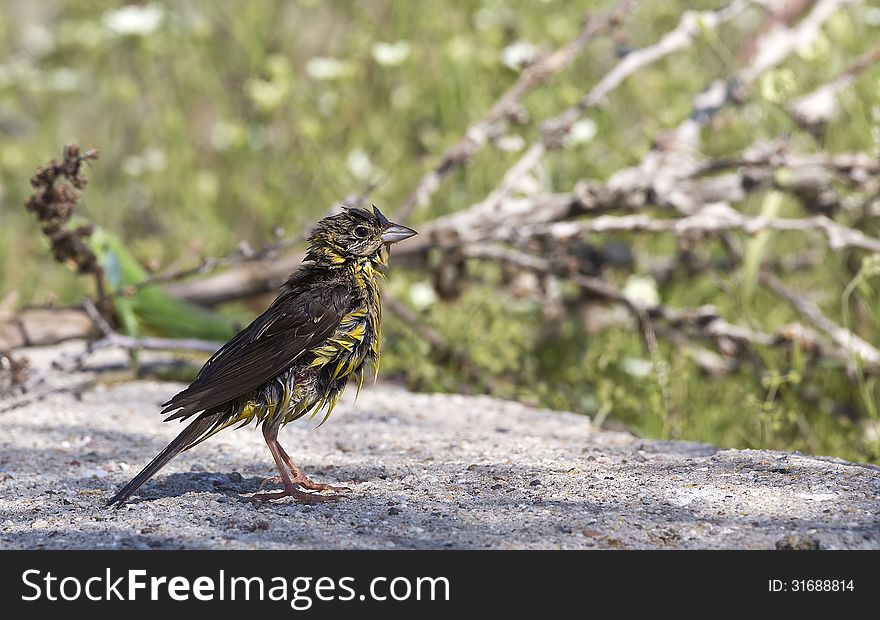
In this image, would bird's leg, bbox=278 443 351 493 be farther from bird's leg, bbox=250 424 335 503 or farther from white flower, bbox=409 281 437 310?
white flower, bbox=409 281 437 310

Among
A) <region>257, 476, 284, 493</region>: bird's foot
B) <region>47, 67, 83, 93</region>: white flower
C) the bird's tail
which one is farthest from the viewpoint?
<region>47, 67, 83, 93</region>: white flower

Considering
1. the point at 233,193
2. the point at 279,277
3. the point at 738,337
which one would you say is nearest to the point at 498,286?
the point at 279,277

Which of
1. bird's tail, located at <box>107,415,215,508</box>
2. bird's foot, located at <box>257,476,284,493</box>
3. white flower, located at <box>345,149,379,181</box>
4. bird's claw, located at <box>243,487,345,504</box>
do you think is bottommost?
bird's claw, located at <box>243,487,345,504</box>

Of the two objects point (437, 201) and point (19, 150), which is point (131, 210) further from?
point (437, 201)

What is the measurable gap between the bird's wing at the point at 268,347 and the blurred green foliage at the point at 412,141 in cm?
174

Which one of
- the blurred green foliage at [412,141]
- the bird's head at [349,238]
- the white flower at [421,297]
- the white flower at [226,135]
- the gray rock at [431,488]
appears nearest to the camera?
the gray rock at [431,488]

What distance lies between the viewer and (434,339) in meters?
5.57

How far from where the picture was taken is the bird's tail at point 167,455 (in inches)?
126

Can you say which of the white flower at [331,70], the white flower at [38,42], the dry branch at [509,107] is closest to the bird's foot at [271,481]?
the dry branch at [509,107]

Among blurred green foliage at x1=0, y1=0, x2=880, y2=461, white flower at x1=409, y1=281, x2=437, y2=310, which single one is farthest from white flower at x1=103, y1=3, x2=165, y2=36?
white flower at x1=409, y1=281, x2=437, y2=310

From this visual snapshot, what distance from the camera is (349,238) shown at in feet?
12.6

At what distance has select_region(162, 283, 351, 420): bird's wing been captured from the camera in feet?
10.8

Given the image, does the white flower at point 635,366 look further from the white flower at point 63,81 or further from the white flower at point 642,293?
the white flower at point 63,81
